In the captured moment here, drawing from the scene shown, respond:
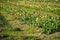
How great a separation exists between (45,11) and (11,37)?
938 centimetres

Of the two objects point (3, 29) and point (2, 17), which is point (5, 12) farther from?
point (3, 29)

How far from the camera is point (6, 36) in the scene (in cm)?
1526

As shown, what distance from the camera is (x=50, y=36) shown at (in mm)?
15125

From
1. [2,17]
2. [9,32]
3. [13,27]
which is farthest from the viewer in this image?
[2,17]

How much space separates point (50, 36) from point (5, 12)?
9.78 m

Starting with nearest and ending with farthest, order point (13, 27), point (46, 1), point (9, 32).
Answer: point (9, 32) → point (13, 27) → point (46, 1)

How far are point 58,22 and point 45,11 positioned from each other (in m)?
5.34

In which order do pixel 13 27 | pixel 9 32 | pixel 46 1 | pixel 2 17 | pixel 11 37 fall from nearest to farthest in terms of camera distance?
pixel 11 37 → pixel 9 32 → pixel 13 27 → pixel 2 17 → pixel 46 1

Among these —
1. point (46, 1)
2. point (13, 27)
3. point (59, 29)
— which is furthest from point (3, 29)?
point (46, 1)

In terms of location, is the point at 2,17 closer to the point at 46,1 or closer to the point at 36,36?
the point at 36,36

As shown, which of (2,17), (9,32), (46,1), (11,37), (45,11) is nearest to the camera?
(11,37)

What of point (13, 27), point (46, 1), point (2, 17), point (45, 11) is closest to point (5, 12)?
point (2, 17)

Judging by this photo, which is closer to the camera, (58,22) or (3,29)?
(3,29)

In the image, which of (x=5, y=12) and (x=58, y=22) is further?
(x=5, y=12)
